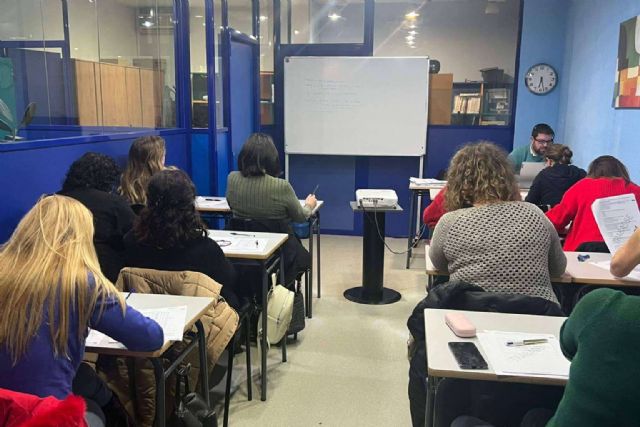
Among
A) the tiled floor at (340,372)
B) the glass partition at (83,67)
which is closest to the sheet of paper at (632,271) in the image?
the tiled floor at (340,372)

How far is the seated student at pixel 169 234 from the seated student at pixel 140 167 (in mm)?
1086

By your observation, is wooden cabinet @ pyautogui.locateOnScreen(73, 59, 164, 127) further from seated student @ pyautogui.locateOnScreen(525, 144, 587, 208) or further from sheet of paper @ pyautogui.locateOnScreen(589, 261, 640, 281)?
sheet of paper @ pyautogui.locateOnScreen(589, 261, 640, 281)

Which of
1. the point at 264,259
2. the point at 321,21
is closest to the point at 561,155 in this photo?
the point at 264,259

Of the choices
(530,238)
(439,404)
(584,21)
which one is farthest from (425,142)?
(439,404)

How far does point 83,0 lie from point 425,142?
11.6 feet

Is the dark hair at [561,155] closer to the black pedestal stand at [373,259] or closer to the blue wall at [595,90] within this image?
the blue wall at [595,90]

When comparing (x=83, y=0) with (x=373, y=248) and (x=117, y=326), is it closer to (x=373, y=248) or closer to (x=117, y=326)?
(x=373, y=248)

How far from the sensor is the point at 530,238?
1963 millimetres

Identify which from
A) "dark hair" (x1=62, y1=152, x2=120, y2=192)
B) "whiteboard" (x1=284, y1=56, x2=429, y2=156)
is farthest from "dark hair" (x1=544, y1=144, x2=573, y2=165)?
"dark hair" (x1=62, y1=152, x2=120, y2=192)

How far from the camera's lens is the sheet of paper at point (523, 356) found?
145 cm

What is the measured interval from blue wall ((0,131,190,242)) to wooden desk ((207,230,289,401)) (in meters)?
0.84

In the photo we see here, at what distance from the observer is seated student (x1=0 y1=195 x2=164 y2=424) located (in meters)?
1.34

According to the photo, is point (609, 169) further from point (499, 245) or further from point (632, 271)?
point (499, 245)

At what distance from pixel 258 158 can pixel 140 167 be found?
77 cm
